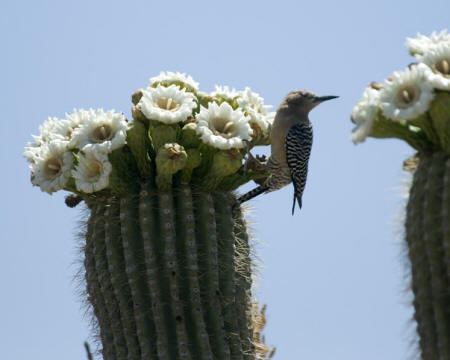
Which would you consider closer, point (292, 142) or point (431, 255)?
point (431, 255)

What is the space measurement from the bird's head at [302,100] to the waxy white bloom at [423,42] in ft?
12.4

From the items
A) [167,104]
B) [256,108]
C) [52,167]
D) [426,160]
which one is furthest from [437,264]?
[52,167]

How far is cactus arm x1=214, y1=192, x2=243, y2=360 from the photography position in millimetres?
7621

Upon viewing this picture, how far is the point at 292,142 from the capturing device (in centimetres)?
952

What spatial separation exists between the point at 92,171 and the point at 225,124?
1.11 meters

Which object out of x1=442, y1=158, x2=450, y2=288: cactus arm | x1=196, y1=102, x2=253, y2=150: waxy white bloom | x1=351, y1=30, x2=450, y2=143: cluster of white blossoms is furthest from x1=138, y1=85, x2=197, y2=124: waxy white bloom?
x1=442, y1=158, x2=450, y2=288: cactus arm

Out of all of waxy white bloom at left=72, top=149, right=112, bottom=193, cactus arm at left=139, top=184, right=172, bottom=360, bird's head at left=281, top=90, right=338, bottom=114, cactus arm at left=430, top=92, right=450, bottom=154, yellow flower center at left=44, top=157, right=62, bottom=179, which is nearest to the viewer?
cactus arm at left=430, top=92, right=450, bottom=154

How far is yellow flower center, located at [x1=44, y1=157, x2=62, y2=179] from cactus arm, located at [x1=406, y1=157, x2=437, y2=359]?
3.26 meters

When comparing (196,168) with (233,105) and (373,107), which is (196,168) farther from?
(373,107)

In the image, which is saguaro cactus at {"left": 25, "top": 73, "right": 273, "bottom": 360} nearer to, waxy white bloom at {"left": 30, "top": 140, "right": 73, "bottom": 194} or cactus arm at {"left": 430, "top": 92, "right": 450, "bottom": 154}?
waxy white bloom at {"left": 30, "top": 140, "right": 73, "bottom": 194}

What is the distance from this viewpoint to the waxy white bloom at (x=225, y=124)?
7.59 m

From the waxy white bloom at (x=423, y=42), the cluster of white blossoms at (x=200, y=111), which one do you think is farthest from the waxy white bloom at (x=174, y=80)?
the waxy white bloom at (x=423, y=42)

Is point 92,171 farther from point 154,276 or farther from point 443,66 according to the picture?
point 443,66

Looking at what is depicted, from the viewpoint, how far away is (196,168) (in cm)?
780
